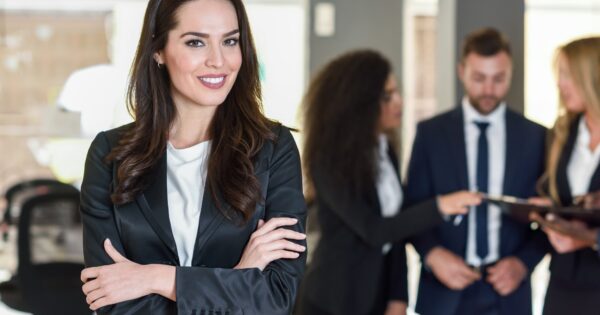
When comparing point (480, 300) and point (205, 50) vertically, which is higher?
point (205, 50)

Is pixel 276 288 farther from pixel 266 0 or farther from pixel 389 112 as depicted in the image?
pixel 266 0

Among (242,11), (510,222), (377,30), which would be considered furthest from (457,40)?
(242,11)

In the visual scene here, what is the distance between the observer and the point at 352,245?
154 inches

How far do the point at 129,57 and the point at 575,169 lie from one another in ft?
17.3

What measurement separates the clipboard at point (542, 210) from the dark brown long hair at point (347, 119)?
22.4 inches

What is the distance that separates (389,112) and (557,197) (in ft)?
2.79

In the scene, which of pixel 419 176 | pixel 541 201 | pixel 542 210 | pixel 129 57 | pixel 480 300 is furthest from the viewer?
pixel 129 57

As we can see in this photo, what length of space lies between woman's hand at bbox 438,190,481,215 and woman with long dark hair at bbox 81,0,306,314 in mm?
1398


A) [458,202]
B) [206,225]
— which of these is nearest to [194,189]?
[206,225]

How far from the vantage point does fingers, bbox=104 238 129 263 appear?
7.41 feet

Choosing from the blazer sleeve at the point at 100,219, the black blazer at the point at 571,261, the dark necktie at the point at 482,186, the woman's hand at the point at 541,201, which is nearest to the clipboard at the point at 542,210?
the woman's hand at the point at 541,201

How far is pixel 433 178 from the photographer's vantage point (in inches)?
157

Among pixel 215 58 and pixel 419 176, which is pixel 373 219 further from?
pixel 215 58

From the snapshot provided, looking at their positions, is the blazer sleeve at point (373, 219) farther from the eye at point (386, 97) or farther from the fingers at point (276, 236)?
the fingers at point (276, 236)
